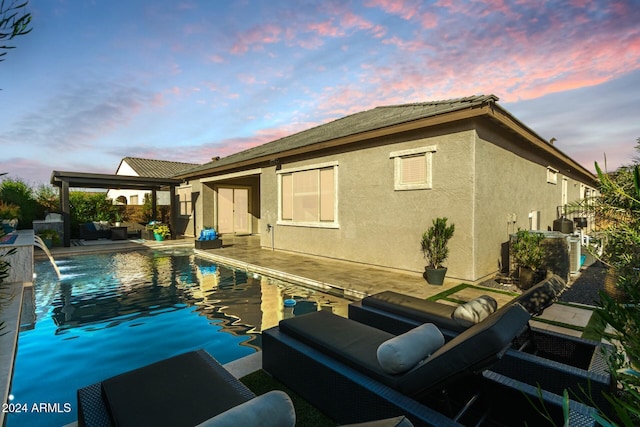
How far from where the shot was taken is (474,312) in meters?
3.14

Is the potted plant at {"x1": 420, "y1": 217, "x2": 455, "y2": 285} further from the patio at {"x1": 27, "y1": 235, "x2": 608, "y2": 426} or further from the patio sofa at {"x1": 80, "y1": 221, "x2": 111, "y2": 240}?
the patio sofa at {"x1": 80, "y1": 221, "x2": 111, "y2": 240}

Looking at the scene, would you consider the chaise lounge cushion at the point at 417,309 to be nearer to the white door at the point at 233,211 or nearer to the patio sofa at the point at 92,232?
the white door at the point at 233,211

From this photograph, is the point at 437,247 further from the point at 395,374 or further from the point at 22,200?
the point at 22,200

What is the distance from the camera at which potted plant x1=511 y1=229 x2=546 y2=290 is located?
6.77m

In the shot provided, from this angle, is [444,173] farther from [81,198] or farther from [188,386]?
[81,198]

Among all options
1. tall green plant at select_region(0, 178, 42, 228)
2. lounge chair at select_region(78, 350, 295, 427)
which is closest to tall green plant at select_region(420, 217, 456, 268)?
lounge chair at select_region(78, 350, 295, 427)

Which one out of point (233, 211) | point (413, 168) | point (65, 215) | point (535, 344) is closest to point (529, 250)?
point (413, 168)

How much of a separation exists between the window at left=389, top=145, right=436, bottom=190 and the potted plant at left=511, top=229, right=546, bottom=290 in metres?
2.47

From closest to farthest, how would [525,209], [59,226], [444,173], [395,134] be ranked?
1. [444,173]
2. [395,134]
3. [525,209]
4. [59,226]

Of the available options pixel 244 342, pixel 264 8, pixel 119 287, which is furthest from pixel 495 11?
pixel 119 287

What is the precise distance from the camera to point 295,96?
11312 millimetres

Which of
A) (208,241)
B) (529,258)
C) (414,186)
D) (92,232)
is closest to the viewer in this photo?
(529,258)

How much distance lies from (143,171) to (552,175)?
2980 cm

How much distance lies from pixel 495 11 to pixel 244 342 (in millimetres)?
8694
